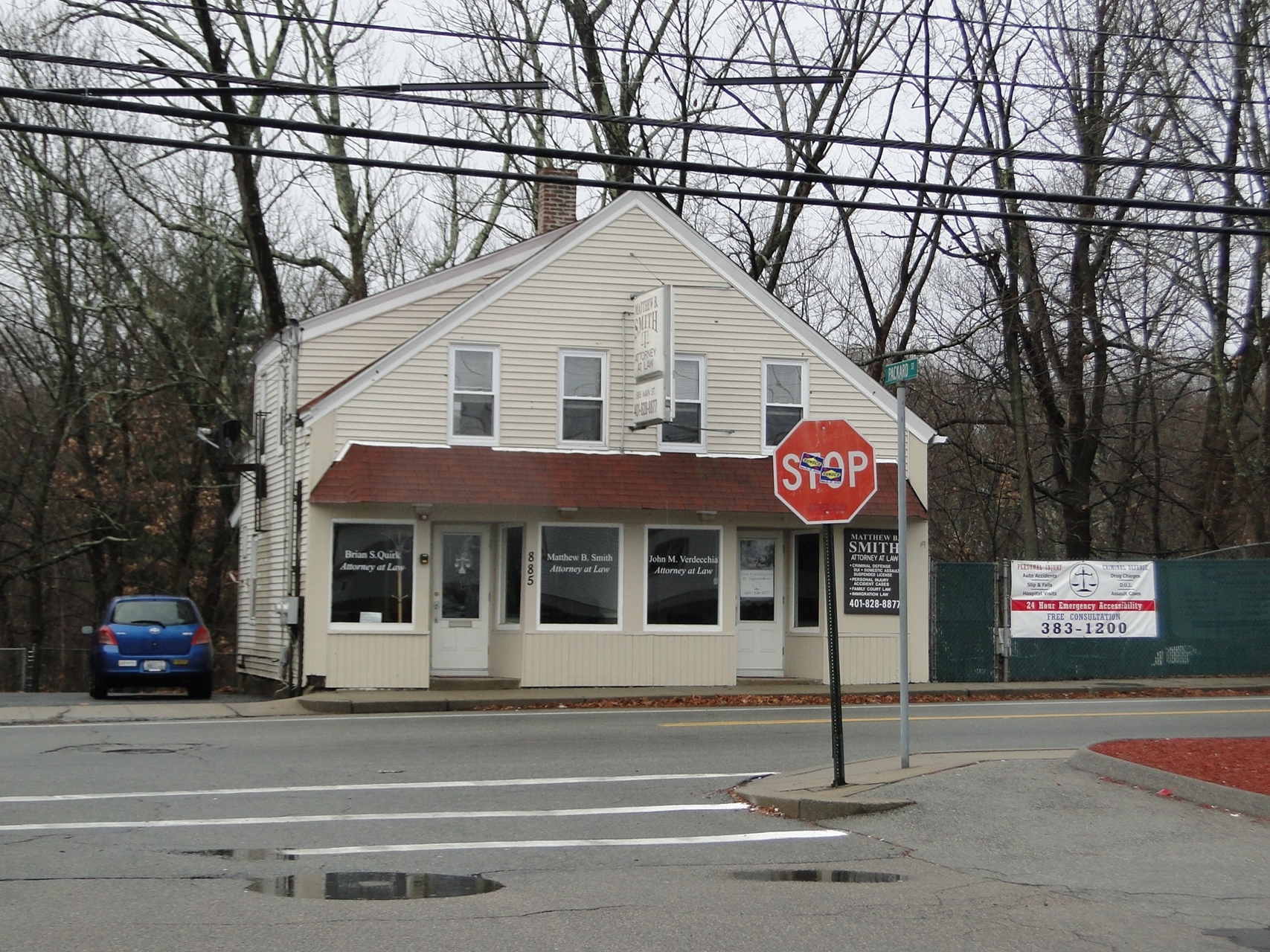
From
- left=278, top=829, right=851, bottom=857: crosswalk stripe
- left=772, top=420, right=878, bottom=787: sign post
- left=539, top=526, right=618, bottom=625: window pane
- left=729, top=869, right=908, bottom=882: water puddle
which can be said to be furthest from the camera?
left=539, top=526, right=618, bottom=625: window pane

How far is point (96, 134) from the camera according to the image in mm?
11820

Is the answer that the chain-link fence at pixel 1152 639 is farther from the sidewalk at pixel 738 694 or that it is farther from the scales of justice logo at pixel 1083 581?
the scales of justice logo at pixel 1083 581

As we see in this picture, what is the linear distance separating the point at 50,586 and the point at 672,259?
23362 millimetres

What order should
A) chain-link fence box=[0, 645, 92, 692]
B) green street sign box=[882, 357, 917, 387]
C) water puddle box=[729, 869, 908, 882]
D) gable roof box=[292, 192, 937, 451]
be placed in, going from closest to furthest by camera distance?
water puddle box=[729, 869, 908, 882], green street sign box=[882, 357, 917, 387], gable roof box=[292, 192, 937, 451], chain-link fence box=[0, 645, 92, 692]

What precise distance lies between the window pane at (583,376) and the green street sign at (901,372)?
432 inches

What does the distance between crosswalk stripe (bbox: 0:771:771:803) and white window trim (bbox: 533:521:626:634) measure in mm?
8704

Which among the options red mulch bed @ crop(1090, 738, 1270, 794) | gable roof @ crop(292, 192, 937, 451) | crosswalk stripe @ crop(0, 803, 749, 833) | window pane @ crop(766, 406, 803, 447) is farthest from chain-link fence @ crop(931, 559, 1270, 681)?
crosswalk stripe @ crop(0, 803, 749, 833)

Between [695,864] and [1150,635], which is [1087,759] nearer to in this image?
[695,864]

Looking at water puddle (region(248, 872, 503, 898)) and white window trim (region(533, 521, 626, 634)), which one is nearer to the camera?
water puddle (region(248, 872, 503, 898))

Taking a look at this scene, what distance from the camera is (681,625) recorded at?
22.6 metres

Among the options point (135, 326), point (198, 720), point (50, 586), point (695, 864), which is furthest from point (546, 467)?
point (50, 586)

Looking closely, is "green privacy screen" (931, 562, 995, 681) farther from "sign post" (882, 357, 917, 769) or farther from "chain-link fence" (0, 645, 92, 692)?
"chain-link fence" (0, 645, 92, 692)

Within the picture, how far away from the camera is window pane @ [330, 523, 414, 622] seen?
2119cm

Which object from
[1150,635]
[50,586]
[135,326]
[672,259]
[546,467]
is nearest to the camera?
[546,467]
